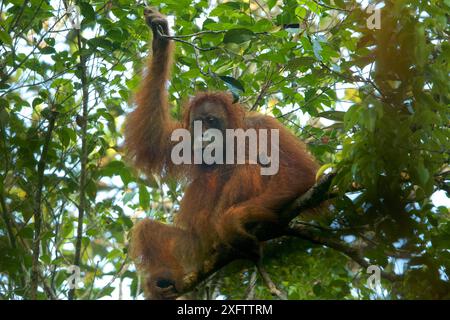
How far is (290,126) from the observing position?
21.7 feet

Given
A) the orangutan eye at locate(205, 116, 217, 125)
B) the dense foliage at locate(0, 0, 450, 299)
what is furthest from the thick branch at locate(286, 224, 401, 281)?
the orangutan eye at locate(205, 116, 217, 125)

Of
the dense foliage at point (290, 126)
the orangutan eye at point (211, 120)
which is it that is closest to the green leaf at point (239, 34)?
the dense foliage at point (290, 126)

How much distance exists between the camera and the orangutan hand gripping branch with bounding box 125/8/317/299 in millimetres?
4980

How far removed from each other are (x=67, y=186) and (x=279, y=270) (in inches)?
77.4

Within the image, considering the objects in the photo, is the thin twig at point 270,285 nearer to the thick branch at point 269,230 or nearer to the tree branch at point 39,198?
the thick branch at point 269,230

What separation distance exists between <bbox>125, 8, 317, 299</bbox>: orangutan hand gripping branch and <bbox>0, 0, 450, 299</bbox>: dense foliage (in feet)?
0.71

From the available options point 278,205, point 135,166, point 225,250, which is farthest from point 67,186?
point 278,205

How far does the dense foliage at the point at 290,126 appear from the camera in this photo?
377cm

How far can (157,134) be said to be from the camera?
598 centimetres

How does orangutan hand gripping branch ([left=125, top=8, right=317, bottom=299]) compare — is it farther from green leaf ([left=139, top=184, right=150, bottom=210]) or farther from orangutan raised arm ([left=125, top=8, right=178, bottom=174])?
green leaf ([left=139, top=184, right=150, bottom=210])

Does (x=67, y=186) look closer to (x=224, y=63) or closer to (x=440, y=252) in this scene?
(x=224, y=63)

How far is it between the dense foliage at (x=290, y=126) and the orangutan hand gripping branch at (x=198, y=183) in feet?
0.71

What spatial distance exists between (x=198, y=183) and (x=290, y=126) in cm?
139

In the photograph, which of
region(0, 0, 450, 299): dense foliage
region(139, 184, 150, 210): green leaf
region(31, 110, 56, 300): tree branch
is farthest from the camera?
region(139, 184, 150, 210): green leaf
